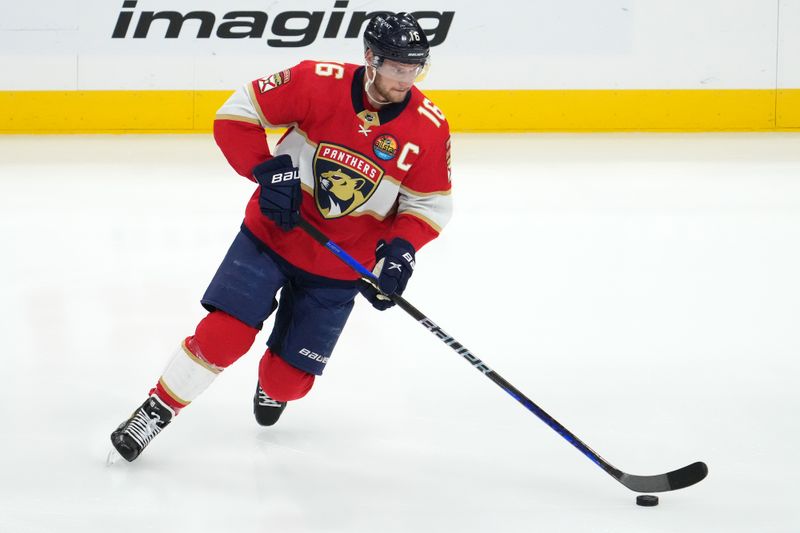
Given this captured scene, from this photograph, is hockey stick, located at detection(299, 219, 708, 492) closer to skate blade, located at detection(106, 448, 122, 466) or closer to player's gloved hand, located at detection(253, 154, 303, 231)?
player's gloved hand, located at detection(253, 154, 303, 231)

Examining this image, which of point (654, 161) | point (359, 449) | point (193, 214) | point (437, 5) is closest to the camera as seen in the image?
point (359, 449)

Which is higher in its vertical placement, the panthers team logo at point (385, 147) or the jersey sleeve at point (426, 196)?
the panthers team logo at point (385, 147)

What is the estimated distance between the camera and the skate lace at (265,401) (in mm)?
2709

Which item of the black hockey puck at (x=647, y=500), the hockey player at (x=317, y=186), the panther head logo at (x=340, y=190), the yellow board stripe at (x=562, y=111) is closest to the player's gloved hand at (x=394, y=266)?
the hockey player at (x=317, y=186)

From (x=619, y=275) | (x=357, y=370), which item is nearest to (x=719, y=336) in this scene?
(x=619, y=275)

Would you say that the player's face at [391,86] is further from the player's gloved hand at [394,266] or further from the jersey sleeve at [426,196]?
the player's gloved hand at [394,266]

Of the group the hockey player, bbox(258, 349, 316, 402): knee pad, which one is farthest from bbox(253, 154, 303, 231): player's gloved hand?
bbox(258, 349, 316, 402): knee pad

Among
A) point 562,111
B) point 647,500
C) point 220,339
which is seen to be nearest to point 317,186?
point 220,339

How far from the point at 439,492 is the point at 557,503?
0.25m

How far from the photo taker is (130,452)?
7.98 ft

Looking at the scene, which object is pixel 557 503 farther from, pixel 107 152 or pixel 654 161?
pixel 107 152

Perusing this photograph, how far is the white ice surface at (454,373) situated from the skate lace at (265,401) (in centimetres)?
7

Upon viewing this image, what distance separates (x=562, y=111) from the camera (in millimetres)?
7922

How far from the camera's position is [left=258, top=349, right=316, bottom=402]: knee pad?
264cm
